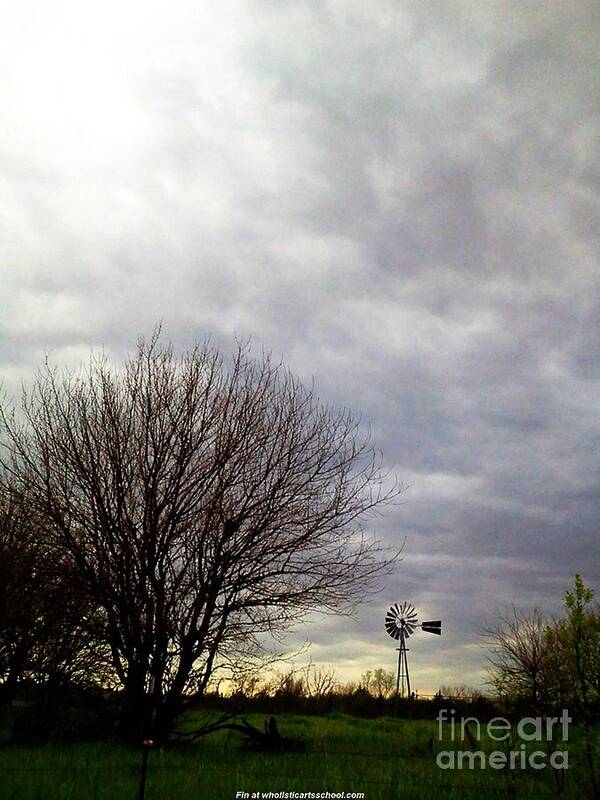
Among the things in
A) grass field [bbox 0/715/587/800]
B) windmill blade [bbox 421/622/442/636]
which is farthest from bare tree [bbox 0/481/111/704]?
windmill blade [bbox 421/622/442/636]

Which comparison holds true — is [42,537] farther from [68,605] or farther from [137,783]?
[137,783]

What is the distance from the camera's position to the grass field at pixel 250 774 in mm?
8070

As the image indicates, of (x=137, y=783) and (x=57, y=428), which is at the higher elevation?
(x=57, y=428)

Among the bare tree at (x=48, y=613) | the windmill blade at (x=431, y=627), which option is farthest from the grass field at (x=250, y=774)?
the windmill blade at (x=431, y=627)

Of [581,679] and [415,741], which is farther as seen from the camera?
[415,741]

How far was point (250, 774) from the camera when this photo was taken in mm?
9031

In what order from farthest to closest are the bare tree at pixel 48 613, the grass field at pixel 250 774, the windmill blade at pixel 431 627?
1. the windmill blade at pixel 431 627
2. the bare tree at pixel 48 613
3. the grass field at pixel 250 774

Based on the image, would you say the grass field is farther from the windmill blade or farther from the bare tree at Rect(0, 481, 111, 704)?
the windmill blade

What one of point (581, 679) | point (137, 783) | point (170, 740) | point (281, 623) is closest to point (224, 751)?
point (170, 740)

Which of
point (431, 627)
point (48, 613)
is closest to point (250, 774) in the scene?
point (48, 613)

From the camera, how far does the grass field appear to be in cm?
807

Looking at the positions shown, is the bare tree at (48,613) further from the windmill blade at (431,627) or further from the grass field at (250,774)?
the windmill blade at (431,627)

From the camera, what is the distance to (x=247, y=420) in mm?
13711

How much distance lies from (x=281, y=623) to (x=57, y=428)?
5.54 m
